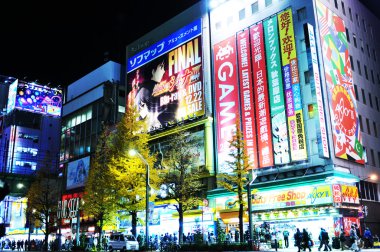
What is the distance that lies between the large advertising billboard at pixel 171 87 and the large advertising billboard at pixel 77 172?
50.9 ft

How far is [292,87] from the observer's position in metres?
33.9

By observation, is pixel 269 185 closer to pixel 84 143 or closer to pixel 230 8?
pixel 230 8

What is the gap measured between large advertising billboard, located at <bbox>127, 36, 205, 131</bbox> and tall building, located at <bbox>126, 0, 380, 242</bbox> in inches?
5.4

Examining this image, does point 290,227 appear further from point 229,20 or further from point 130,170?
point 229,20

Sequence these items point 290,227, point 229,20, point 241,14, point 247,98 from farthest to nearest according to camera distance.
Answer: point 229,20 → point 241,14 → point 247,98 → point 290,227

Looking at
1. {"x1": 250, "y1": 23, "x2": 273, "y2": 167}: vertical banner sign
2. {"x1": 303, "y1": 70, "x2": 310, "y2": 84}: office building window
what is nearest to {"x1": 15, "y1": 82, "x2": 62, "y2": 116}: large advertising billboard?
{"x1": 250, "y1": 23, "x2": 273, "y2": 167}: vertical banner sign

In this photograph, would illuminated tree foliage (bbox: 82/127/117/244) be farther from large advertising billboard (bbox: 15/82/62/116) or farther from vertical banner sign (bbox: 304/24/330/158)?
large advertising billboard (bbox: 15/82/62/116)

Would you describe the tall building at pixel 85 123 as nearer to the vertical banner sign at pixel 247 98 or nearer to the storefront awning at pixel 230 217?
the vertical banner sign at pixel 247 98

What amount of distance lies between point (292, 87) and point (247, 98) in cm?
507

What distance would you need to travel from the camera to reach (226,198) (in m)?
37.6

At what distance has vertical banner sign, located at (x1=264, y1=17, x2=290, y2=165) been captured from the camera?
3391 centimetres

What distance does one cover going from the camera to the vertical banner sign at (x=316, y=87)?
30.5m

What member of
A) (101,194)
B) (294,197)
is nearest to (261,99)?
(294,197)

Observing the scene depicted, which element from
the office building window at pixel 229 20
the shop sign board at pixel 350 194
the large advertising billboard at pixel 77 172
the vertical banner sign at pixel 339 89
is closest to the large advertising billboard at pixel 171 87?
the office building window at pixel 229 20
